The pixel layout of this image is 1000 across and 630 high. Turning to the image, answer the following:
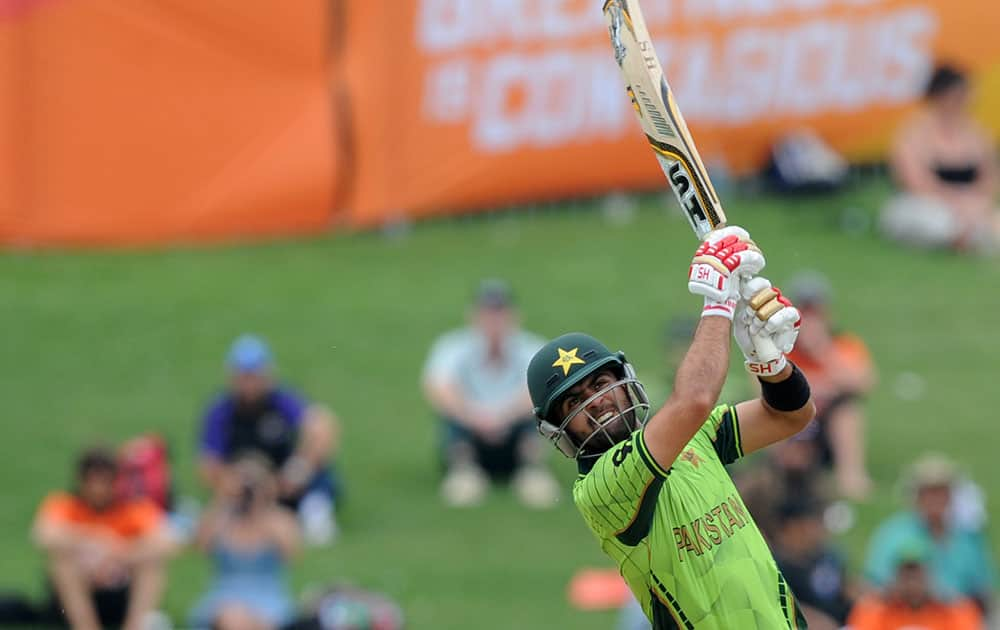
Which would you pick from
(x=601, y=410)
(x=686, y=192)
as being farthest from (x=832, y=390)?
(x=601, y=410)

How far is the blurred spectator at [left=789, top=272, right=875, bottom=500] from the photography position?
13.1 metres

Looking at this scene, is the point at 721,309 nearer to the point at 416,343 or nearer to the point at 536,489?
the point at 536,489

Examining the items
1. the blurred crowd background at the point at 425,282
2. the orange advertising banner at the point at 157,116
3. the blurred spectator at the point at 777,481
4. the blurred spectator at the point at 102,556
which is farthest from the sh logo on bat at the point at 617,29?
the orange advertising banner at the point at 157,116

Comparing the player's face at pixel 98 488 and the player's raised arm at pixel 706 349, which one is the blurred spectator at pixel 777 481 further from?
the player's raised arm at pixel 706 349

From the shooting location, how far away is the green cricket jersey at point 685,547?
576cm

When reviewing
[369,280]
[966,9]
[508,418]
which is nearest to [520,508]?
[508,418]

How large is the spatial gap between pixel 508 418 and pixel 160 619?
9.43ft

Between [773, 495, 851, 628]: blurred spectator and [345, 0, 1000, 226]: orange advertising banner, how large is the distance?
733cm

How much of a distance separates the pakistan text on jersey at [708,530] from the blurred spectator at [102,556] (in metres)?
6.13

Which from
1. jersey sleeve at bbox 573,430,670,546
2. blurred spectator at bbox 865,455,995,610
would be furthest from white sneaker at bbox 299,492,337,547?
jersey sleeve at bbox 573,430,670,546

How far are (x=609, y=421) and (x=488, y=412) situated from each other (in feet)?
24.0

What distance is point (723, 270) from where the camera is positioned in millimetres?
5781

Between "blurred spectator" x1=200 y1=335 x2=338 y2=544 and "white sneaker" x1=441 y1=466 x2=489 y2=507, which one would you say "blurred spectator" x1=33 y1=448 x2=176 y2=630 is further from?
"white sneaker" x1=441 y1=466 x2=489 y2=507

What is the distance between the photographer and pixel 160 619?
37.8 feet
